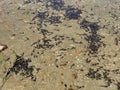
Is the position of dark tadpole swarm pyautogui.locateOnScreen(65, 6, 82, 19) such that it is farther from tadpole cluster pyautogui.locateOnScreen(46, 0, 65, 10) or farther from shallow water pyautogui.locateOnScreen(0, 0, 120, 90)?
tadpole cluster pyautogui.locateOnScreen(46, 0, 65, 10)

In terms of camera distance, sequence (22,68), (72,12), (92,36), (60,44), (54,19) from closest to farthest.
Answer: (22,68), (60,44), (92,36), (54,19), (72,12)

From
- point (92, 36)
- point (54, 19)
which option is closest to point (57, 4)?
point (54, 19)

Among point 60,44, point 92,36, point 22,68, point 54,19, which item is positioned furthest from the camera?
point 54,19

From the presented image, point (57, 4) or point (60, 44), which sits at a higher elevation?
point (57, 4)

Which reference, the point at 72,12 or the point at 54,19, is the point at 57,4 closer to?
the point at 72,12

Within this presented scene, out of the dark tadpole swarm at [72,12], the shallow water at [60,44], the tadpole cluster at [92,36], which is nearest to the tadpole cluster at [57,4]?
the shallow water at [60,44]

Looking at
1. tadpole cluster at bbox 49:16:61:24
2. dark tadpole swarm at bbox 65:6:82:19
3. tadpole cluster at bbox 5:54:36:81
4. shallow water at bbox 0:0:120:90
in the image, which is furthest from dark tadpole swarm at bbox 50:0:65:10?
tadpole cluster at bbox 5:54:36:81

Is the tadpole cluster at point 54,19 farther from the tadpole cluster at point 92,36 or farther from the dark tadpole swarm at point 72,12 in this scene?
the tadpole cluster at point 92,36

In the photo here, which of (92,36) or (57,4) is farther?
(57,4)
